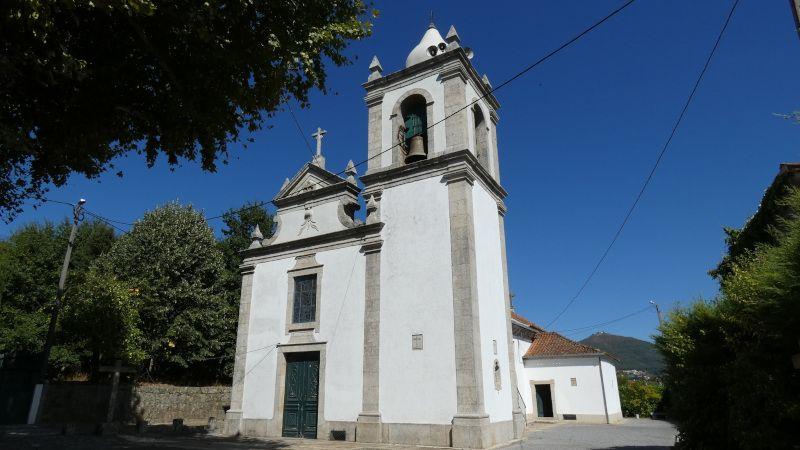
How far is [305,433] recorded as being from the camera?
13.9 m

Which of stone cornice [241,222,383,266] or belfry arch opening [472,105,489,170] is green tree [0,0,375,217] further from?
belfry arch opening [472,105,489,170]

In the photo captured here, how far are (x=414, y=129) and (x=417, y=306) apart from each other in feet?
19.1

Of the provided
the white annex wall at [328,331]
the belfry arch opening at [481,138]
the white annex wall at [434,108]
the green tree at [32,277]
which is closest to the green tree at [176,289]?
the green tree at [32,277]

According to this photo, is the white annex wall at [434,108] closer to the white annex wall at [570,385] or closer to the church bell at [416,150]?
the church bell at [416,150]

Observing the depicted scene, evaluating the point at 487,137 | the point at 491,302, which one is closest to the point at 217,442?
the point at 491,302

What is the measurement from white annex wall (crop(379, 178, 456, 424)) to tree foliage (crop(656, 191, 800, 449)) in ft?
17.2

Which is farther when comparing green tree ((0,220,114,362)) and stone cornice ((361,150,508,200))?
green tree ((0,220,114,362))

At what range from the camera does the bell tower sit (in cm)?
1213

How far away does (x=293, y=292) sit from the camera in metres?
15.6

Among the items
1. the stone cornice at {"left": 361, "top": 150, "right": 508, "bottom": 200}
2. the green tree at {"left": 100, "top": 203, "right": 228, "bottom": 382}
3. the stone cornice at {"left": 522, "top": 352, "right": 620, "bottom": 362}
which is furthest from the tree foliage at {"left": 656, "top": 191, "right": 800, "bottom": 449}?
the green tree at {"left": 100, "top": 203, "right": 228, "bottom": 382}

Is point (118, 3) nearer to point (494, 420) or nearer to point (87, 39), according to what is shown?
point (87, 39)

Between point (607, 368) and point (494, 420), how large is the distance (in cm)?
1298

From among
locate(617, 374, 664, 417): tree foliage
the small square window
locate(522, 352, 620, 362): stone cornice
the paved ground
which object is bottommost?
the paved ground

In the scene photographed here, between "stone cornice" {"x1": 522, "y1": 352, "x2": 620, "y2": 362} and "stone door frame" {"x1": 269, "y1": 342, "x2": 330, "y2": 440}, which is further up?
"stone cornice" {"x1": 522, "y1": 352, "x2": 620, "y2": 362}
